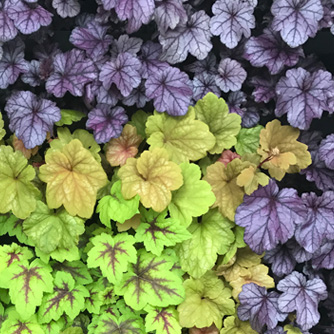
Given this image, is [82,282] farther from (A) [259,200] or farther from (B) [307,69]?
(B) [307,69]

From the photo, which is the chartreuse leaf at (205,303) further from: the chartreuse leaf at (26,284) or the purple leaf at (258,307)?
the chartreuse leaf at (26,284)

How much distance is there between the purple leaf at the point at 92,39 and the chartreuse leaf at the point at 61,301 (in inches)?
33.6

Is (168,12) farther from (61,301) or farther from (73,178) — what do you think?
(61,301)

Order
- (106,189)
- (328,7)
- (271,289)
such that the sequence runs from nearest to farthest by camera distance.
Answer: (328,7) → (106,189) → (271,289)

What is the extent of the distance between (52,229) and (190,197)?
53 centimetres

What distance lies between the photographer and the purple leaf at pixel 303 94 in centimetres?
172

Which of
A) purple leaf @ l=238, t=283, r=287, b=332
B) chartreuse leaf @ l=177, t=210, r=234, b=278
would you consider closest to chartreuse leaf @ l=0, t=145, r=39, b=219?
chartreuse leaf @ l=177, t=210, r=234, b=278

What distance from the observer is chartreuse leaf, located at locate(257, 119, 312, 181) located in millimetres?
1800

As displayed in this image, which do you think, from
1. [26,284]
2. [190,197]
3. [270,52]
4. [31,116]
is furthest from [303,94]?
[26,284]

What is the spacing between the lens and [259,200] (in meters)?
1.79

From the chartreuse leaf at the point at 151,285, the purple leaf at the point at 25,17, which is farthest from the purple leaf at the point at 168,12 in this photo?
the chartreuse leaf at the point at 151,285

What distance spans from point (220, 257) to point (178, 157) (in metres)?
0.47

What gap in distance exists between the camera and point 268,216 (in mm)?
1750

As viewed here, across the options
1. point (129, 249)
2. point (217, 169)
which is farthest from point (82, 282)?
point (217, 169)
